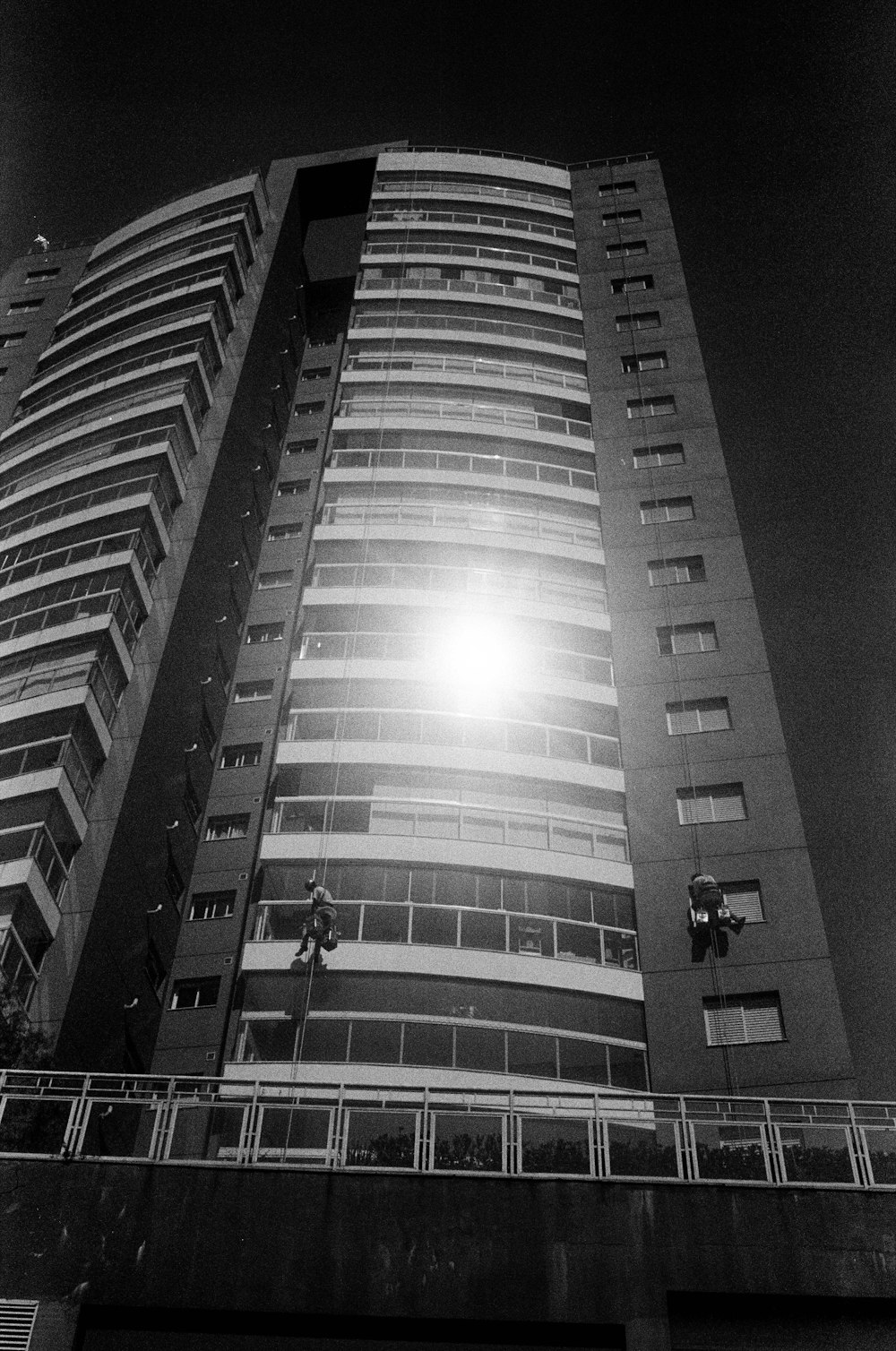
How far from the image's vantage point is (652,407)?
137ft

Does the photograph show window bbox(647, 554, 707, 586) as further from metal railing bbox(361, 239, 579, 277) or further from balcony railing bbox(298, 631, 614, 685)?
metal railing bbox(361, 239, 579, 277)

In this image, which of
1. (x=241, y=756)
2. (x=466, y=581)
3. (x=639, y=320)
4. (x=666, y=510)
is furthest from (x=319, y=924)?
(x=639, y=320)

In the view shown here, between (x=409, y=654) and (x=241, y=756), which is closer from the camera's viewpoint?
(x=409, y=654)

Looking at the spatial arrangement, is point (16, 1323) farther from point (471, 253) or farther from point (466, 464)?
point (471, 253)

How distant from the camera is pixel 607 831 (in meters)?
29.2

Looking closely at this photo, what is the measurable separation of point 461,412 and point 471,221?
16020 mm

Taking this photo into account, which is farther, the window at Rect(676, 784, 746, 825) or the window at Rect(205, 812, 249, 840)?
the window at Rect(205, 812, 249, 840)

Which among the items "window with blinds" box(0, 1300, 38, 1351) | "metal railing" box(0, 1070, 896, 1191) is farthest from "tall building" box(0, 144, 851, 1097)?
"window with blinds" box(0, 1300, 38, 1351)

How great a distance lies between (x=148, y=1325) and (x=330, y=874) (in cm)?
1398

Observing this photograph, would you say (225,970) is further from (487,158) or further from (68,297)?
(487,158)

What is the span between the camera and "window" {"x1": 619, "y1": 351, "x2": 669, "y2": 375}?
143 feet

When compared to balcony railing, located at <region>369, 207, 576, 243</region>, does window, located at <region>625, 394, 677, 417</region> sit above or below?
below

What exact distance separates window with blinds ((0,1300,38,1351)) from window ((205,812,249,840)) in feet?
75.2

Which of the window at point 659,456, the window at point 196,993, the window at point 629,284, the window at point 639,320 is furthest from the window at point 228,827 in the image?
Result: the window at point 629,284
